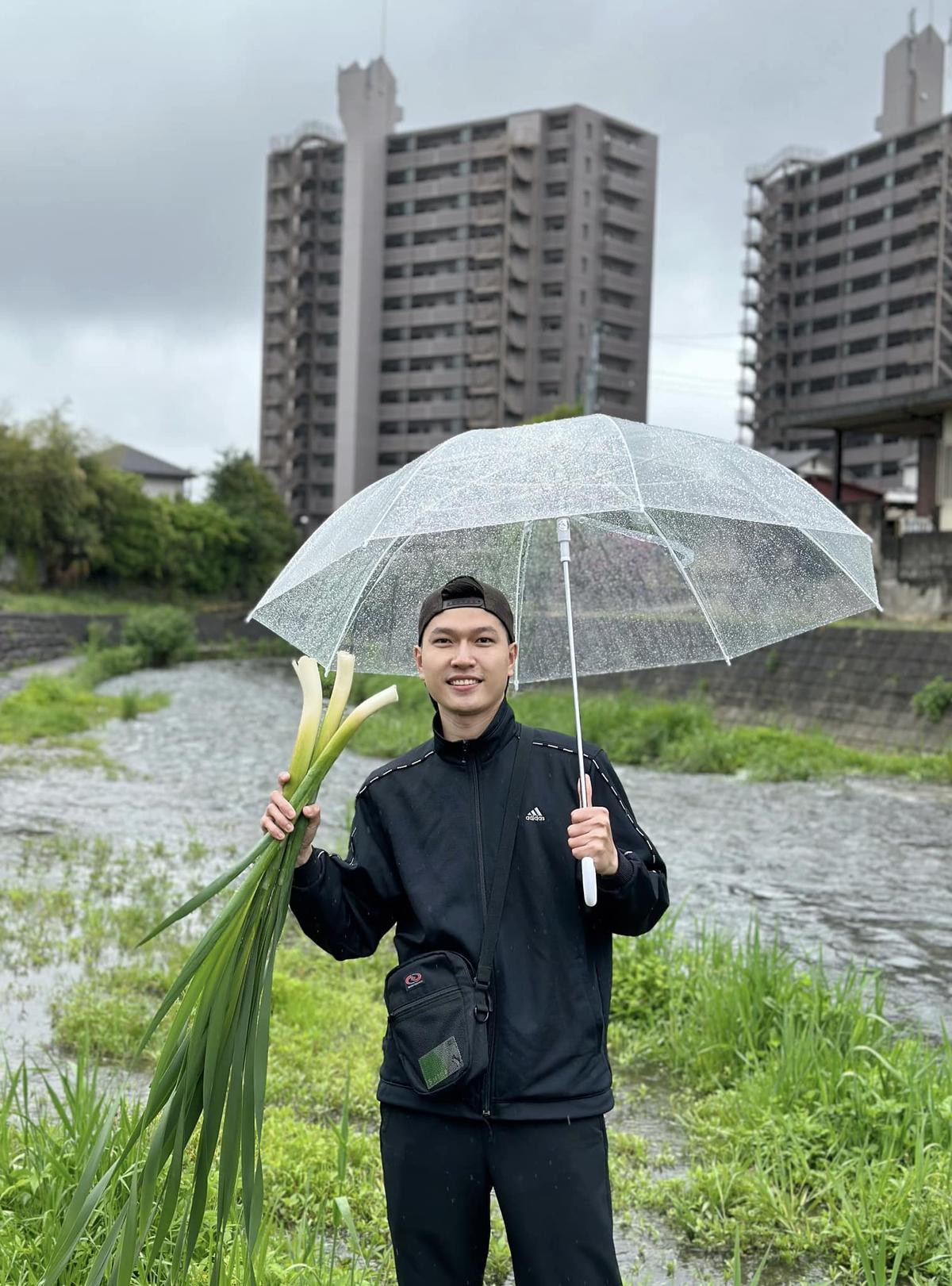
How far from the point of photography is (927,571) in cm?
2216

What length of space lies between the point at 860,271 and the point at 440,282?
891 inches

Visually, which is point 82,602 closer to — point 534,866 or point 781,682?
point 781,682

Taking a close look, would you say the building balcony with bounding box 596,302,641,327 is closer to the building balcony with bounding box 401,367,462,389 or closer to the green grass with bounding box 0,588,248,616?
the building balcony with bounding box 401,367,462,389

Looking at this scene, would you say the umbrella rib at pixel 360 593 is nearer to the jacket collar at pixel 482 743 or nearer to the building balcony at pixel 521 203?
the jacket collar at pixel 482 743

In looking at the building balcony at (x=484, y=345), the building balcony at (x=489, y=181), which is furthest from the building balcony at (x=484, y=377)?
the building balcony at (x=489, y=181)

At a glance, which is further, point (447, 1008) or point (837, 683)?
point (837, 683)

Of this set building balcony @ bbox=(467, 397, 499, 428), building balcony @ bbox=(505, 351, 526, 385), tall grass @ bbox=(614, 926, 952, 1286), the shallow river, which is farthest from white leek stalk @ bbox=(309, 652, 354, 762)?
building balcony @ bbox=(505, 351, 526, 385)

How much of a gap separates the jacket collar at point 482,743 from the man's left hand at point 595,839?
0.77 feet

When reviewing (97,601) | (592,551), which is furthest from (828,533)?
(97,601)

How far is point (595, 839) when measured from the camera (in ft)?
7.10

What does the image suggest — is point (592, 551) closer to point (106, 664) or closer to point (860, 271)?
point (106, 664)

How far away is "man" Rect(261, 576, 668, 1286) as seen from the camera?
7.10ft

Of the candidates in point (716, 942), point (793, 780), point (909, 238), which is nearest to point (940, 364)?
point (909, 238)

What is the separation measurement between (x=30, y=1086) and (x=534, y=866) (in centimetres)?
302
